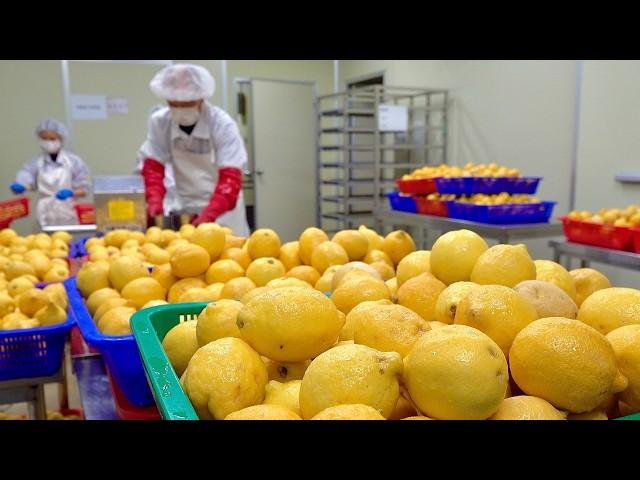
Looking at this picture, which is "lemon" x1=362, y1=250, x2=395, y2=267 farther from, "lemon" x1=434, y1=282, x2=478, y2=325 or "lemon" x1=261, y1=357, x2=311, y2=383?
"lemon" x1=261, y1=357, x2=311, y2=383

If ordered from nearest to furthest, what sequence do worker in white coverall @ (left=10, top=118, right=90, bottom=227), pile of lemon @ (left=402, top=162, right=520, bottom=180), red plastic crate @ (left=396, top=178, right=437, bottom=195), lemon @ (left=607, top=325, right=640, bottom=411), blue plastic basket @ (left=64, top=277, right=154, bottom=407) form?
lemon @ (left=607, top=325, right=640, bottom=411) < blue plastic basket @ (left=64, top=277, right=154, bottom=407) < pile of lemon @ (left=402, top=162, right=520, bottom=180) < red plastic crate @ (left=396, top=178, right=437, bottom=195) < worker in white coverall @ (left=10, top=118, right=90, bottom=227)

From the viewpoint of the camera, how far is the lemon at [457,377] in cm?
69

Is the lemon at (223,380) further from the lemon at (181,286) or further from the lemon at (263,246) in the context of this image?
the lemon at (263,246)

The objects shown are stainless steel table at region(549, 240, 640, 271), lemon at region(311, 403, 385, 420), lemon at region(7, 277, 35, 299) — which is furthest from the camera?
stainless steel table at region(549, 240, 640, 271)

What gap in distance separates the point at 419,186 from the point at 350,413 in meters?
3.95

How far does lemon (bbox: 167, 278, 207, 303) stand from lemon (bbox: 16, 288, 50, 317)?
533 millimetres

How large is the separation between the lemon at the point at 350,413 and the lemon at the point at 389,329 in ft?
0.72

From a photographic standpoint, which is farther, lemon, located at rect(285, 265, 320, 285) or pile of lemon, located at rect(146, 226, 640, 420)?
lemon, located at rect(285, 265, 320, 285)

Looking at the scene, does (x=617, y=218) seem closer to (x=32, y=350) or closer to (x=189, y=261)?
(x=189, y=261)

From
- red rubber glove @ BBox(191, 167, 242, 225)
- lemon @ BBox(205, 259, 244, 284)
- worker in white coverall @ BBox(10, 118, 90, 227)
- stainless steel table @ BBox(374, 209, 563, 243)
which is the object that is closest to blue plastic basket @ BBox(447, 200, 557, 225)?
stainless steel table @ BBox(374, 209, 563, 243)

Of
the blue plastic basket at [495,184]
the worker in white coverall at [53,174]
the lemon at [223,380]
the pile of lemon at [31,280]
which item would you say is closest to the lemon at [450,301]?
the lemon at [223,380]

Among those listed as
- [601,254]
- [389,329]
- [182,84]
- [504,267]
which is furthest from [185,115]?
[389,329]

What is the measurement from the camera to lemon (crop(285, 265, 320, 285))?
167 centimetres
